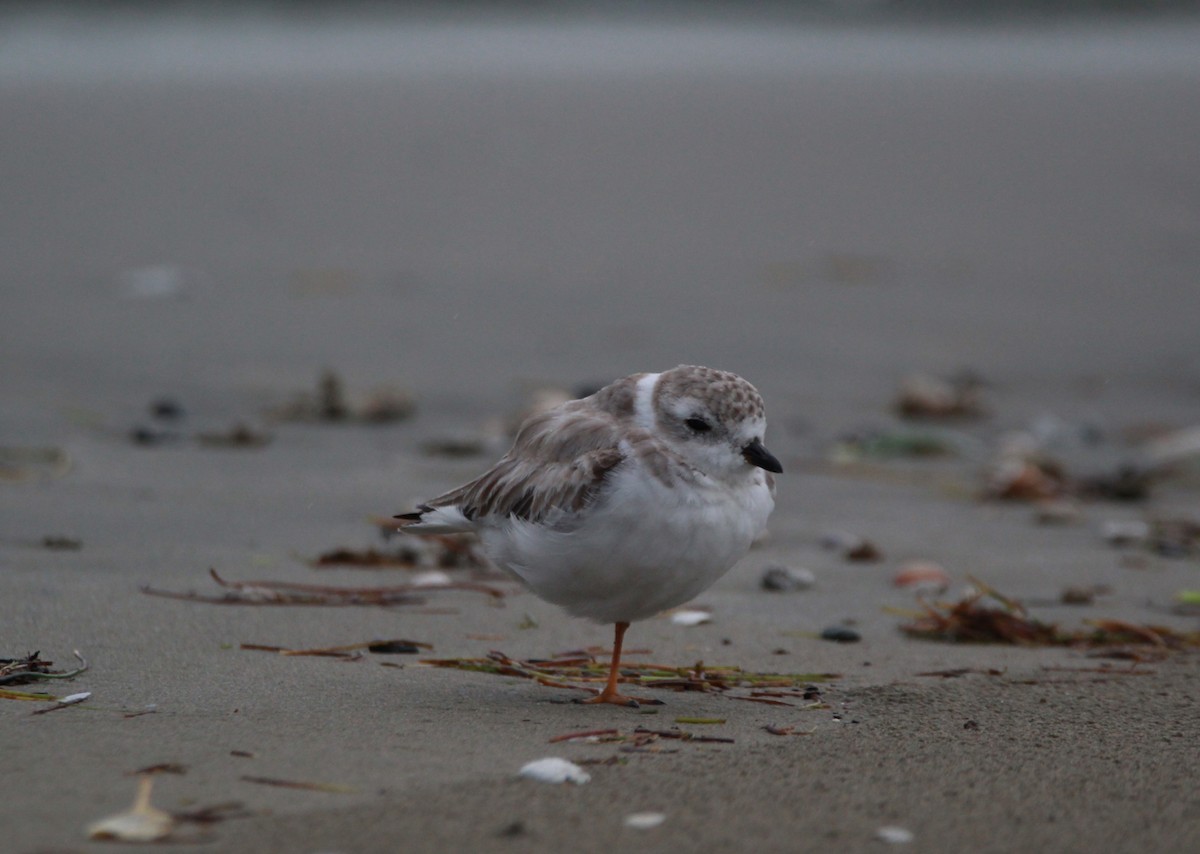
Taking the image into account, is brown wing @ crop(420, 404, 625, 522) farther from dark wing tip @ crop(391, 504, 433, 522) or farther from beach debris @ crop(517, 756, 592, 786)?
beach debris @ crop(517, 756, 592, 786)

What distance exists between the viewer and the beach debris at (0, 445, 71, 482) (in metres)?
6.15

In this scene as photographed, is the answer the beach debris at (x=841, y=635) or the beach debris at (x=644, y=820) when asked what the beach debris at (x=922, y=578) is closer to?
the beach debris at (x=841, y=635)

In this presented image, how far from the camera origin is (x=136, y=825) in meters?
2.64

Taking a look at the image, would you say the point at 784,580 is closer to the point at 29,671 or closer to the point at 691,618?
the point at 691,618

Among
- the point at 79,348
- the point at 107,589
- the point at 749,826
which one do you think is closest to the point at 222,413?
the point at 79,348

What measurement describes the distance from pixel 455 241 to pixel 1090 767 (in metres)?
8.28

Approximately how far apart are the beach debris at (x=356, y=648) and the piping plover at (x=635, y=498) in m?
0.40

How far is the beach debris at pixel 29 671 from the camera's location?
11.8 feet

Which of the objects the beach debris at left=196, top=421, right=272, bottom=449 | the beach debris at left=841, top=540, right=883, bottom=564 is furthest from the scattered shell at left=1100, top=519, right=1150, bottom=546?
the beach debris at left=196, top=421, right=272, bottom=449

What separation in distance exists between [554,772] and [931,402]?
18.2 feet

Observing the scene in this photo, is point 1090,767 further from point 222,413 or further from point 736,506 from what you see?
point 222,413

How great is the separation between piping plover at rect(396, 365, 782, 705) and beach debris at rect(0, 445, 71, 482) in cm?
287

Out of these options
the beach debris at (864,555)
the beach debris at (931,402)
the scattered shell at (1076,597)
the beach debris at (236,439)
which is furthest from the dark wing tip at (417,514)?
the beach debris at (931,402)

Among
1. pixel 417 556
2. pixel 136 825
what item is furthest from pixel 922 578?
pixel 136 825
